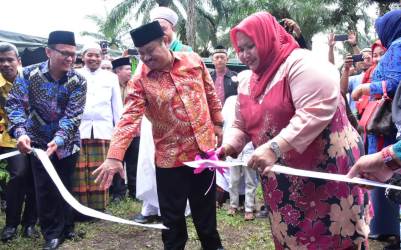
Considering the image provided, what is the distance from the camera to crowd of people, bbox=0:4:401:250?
225cm

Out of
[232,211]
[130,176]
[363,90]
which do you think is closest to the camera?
[363,90]

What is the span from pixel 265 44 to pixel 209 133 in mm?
1338

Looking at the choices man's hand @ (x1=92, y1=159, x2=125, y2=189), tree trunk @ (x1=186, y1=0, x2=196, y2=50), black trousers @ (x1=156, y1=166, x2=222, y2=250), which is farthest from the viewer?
tree trunk @ (x1=186, y1=0, x2=196, y2=50)

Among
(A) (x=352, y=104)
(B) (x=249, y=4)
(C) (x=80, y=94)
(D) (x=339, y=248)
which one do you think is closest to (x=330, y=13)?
(B) (x=249, y=4)

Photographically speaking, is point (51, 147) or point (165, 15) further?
point (165, 15)

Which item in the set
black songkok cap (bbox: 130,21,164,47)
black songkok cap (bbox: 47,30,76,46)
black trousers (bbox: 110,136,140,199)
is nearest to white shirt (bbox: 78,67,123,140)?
black trousers (bbox: 110,136,140,199)

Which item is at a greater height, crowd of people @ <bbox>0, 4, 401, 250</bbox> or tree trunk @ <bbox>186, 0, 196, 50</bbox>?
tree trunk @ <bbox>186, 0, 196, 50</bbox>

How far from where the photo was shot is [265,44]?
228 centimetres

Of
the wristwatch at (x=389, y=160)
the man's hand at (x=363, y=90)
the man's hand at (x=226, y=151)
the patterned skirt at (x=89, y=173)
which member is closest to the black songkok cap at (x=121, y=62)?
the patterned skirt at (x=89, y=173)

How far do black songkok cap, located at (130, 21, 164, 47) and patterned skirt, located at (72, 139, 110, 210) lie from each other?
8.72 feet

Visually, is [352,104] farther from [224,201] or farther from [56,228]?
[56,228]

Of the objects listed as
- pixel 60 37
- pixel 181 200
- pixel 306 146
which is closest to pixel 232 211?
pixel 181 200

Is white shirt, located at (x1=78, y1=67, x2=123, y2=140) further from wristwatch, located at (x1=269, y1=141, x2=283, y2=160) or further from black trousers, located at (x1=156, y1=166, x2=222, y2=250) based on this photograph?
wristwatch, located at (x1=269, y1=141, x2=283, y2=160)

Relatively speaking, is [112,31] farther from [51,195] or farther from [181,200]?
[181,200]
